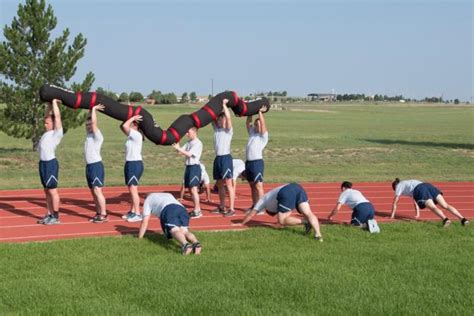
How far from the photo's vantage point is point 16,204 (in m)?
14.3

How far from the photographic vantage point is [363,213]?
37.1 feet

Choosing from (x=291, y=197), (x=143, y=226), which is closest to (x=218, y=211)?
(x=291, y=197)

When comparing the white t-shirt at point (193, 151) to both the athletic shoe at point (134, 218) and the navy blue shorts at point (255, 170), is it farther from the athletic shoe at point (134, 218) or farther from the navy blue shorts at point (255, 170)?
the athletic shoe at point (134, 218)

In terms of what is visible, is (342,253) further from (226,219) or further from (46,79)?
(46,79)

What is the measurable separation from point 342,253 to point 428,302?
92.2 inches

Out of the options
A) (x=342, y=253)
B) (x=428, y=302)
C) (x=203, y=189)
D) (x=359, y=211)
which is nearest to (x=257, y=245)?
(x=342, y=253)

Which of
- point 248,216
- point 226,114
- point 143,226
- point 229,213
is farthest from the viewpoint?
point 229,213

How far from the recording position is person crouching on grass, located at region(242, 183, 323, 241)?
34.7ft

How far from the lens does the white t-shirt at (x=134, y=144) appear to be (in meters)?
11.9

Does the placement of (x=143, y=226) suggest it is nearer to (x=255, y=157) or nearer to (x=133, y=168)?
(x=133, y=168)

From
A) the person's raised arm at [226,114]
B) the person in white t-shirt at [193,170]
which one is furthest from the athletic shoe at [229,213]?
the person's raised arm at [226,114]

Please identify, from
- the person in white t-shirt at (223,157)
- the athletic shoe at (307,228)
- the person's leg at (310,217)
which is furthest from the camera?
the person in white t-shirt at (223,157)

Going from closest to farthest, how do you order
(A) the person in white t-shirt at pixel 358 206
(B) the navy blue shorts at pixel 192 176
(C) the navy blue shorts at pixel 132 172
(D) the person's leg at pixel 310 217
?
(D) the person's leg at pixel 310 217 → (A) the person in white t-shirt at pixel 358 206 → (C) the navy blue shorts at pixel 132 172 → (B) the navy blue shorts at pixel 192 176

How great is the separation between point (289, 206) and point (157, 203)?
7.01 feet
